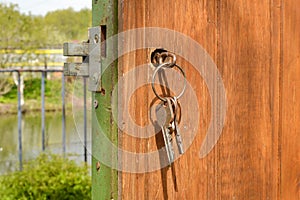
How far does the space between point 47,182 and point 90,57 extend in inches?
98.7

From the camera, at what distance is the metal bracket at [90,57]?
2.50 feet

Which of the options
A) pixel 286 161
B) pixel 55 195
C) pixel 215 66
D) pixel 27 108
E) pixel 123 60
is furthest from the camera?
pixel 27 108

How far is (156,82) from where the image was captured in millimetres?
758

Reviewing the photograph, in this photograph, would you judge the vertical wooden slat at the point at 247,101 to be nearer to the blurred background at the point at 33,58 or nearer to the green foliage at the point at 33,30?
the blurred background at the point at 33,58

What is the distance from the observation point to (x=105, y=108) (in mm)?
757

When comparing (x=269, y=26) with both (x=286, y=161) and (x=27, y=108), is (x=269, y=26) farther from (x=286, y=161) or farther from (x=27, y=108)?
(x=27, y=108)

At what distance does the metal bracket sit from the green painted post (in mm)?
10

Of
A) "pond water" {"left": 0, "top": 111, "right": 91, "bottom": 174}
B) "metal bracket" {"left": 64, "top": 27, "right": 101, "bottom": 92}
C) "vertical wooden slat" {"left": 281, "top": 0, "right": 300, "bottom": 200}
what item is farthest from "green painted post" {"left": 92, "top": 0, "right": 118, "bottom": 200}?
"pond water" {"left": 0, "top": 111, "right": 91, "bottom": 174}

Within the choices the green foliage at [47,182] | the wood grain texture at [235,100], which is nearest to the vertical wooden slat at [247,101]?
the wood grain texture at [235,100]

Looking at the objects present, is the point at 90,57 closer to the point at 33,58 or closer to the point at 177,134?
the point at 177,134

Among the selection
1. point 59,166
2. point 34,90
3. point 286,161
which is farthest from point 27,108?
point 286,161

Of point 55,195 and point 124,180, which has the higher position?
point 124,180

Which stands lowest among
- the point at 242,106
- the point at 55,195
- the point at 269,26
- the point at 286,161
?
the point at 55,195

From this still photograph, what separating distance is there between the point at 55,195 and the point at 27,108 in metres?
5.13
